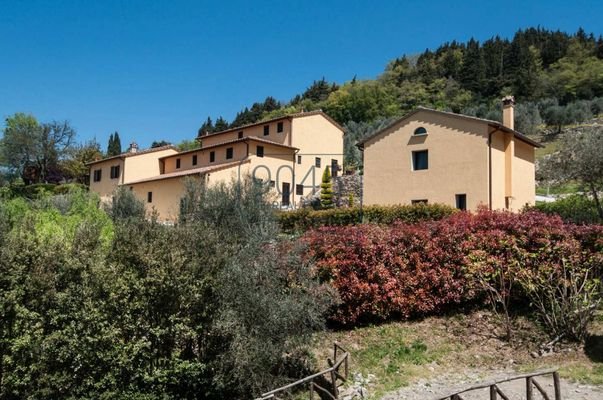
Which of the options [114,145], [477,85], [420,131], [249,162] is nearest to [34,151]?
[114,145]

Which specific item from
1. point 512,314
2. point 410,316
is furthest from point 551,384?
point 410,316

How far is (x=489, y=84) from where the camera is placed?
7750cm

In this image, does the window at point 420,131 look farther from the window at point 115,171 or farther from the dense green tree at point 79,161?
Answer: the dense green tree at point 79,161

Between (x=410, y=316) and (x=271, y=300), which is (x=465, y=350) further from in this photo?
(x=271, y=300)

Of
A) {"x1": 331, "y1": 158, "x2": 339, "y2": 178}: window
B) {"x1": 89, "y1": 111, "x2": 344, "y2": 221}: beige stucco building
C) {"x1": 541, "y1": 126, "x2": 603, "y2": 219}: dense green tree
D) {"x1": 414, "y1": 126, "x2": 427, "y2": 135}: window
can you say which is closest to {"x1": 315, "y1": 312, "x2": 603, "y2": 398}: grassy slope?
{"x1": 541, "y1": 126, "x2": 603, "y2": 219}: dense green tree

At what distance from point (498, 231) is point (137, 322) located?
851 centimetres

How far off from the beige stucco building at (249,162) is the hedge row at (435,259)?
1861 cm

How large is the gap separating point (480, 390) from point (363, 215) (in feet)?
41.0

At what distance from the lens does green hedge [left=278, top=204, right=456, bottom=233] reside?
759 inches

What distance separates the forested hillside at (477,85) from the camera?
230ft

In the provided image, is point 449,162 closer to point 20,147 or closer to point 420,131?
point 420,131

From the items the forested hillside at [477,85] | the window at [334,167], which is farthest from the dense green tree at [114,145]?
the window at [334,167]

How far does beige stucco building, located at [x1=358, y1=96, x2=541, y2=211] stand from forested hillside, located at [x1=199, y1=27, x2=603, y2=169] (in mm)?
36835

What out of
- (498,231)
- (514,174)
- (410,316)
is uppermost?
(514,174)
